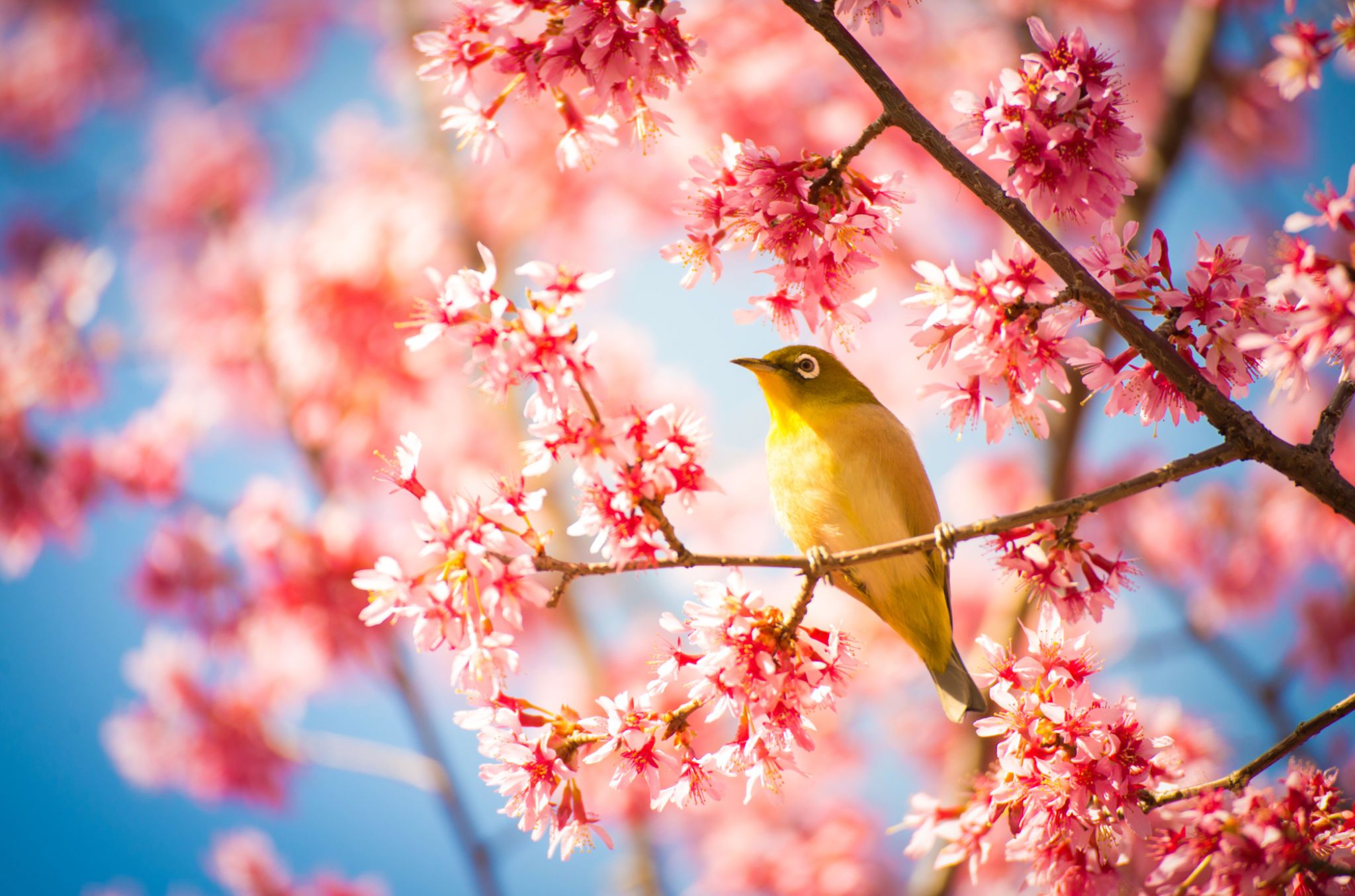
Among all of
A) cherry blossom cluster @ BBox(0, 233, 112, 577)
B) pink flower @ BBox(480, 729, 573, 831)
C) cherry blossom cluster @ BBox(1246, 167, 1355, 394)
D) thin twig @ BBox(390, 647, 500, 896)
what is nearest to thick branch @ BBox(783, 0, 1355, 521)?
cherry blossom cluster @ BBox(1246, 167, 1355, 394)

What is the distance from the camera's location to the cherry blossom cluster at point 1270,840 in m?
1.48

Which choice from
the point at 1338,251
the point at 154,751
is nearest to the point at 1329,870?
the point at 1338,251

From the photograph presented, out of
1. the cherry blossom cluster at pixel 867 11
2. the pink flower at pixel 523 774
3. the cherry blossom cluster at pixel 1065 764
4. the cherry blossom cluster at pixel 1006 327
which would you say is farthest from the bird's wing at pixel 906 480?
the pink flower at pixel 523 774

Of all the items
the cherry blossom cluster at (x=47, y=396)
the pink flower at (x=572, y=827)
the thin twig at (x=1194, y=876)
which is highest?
the cherry blossom cluster at (x=47, y=396)

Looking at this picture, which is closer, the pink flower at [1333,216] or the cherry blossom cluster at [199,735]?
Answer: the pink flower at [1333,216]

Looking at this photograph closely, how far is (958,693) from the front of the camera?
2.08 m

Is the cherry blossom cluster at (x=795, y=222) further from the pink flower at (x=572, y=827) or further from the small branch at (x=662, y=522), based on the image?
the pink flower at (x=572, y=827)

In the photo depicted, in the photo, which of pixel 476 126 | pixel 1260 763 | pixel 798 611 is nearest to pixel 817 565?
pixel 798 611

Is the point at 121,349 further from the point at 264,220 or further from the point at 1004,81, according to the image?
the point at 1004,81

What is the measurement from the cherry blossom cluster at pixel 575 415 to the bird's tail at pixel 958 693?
994 millimetres

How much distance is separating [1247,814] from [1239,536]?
488cm

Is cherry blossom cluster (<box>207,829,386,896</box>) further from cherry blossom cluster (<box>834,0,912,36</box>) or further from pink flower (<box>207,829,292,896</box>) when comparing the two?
cherry blossom cluster (<box>834,0,912,36</box>)

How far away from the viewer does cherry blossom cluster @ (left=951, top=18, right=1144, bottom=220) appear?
146 cm

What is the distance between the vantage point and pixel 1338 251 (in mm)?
1580
